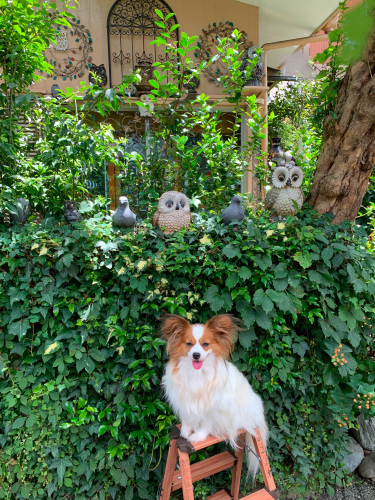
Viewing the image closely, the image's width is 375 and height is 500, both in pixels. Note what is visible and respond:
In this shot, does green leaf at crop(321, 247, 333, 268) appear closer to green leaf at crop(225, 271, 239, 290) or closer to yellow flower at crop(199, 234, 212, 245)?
green leaf at crop(225, 271, 239, 290)

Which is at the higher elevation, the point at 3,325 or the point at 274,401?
the point at 3,325

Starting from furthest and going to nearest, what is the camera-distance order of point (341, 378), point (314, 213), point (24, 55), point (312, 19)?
point (312, 19), point (314, 213), point (341, 378), point (24, 55)

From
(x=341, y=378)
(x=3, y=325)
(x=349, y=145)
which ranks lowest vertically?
(x=341, y=378)

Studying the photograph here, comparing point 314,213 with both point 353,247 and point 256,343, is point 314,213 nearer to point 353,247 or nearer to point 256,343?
point 353,247

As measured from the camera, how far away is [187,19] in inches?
193

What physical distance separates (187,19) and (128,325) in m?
4.53

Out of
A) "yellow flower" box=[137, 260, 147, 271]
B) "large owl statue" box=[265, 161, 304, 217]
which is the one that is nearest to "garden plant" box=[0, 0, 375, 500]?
"yellow flower" box=[137, 260, 147, 271]

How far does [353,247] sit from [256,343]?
0.83m

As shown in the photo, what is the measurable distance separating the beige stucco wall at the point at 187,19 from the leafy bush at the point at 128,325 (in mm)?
3404

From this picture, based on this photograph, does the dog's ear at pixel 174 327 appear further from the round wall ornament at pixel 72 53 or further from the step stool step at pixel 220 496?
the round wall ornament at pixel 72 53

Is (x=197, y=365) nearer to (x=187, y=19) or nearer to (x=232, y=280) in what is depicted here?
(x=232, y=280)

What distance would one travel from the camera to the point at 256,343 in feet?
7.30

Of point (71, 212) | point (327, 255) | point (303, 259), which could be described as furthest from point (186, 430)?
point (71, 212)

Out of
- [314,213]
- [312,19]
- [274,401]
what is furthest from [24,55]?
[312,19]
